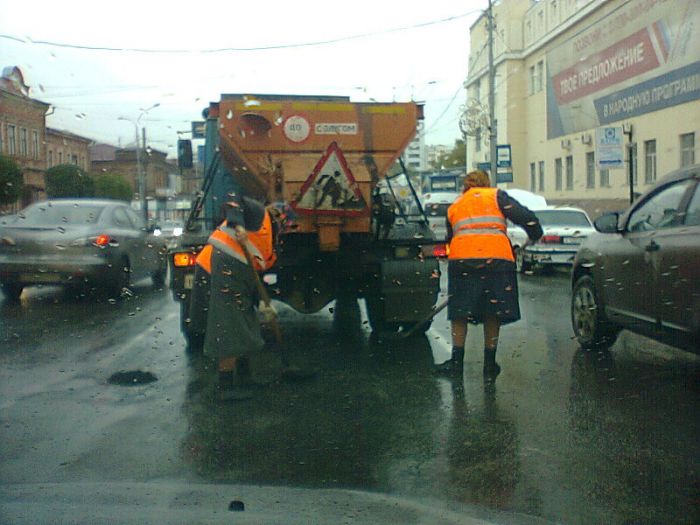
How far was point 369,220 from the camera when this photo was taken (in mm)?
8922

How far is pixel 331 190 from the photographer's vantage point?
335 inches

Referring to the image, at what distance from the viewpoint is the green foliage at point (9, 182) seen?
66.5ft

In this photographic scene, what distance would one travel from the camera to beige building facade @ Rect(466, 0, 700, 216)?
94.8 ft

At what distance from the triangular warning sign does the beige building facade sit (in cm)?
1728

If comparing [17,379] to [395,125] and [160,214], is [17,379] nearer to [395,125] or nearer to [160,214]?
[395,125]

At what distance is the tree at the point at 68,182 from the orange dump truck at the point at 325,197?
1356 cm

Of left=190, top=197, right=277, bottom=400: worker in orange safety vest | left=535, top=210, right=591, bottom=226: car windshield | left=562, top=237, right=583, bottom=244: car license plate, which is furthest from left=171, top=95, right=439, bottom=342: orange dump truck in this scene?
left=535, top=210, right=591, bottom=226: car windshield

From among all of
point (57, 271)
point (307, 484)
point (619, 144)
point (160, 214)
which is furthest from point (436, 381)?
point (619, 144)

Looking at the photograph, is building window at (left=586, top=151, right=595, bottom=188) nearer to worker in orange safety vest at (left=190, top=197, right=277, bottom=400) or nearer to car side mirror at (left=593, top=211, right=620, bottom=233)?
car side mirror at (left=593, top=211, right=620, bottom=233)

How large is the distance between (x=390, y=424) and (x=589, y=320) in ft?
11.6

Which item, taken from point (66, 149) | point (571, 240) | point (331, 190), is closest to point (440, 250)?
point (331, 190)

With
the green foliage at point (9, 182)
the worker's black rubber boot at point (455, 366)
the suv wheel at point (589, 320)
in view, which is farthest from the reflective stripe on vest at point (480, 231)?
the green foliage at point (9, 182)

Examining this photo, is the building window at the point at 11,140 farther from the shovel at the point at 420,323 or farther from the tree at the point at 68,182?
the shovel at the point at 420,323

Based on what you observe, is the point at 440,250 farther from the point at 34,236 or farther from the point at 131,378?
the point at 34,236
